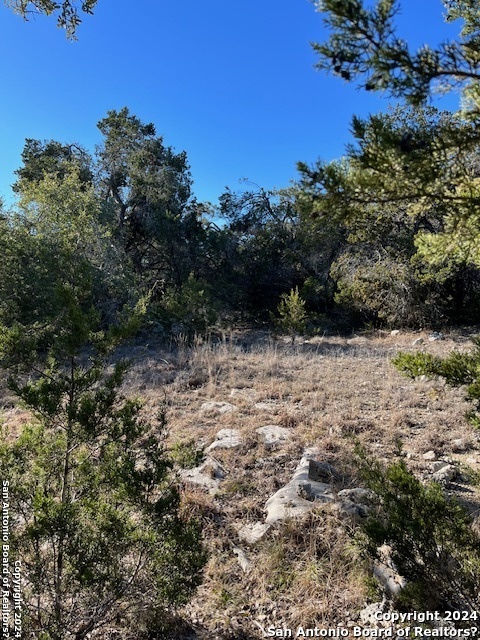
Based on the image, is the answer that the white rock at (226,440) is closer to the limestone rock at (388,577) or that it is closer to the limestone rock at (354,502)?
the limestone rock at (354,502)

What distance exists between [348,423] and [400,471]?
2929 mm

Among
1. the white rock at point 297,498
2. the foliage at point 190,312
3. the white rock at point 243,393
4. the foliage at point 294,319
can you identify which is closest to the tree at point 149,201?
the foliage at point 190,312

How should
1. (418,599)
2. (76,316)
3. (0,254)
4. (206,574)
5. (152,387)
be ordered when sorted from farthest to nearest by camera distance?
(0,254) → (152,387) → (206,574) → (76,316) → (418,599)

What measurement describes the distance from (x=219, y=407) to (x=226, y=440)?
3.57ft

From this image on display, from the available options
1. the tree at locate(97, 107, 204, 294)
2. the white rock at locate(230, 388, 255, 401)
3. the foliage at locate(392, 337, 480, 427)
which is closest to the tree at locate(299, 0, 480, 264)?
the foliage at locate(392, 337, 480, 427)

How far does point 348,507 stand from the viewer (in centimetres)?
286

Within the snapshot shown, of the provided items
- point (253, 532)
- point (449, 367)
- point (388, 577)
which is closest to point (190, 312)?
point (253, 532)

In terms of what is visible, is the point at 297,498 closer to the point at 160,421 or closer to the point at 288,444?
the point at 288,444

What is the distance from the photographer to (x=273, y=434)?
4453 millimetres

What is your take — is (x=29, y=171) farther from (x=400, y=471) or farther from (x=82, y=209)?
(x=400, y=471)

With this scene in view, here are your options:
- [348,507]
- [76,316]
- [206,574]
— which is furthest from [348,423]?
[76,316]

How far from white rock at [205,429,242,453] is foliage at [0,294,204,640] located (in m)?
2.03

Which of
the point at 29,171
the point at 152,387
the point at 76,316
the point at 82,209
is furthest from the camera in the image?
the point at 29,171

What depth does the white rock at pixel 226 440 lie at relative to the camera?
4156 mm
